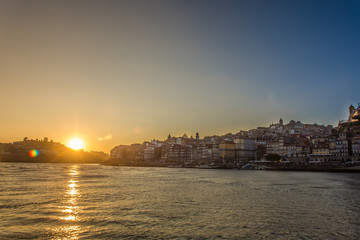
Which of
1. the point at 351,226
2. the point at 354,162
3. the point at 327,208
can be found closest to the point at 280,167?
the point at 354,162

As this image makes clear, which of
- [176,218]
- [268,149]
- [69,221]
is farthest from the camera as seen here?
[268,149]

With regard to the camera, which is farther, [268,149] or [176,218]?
[268,149]

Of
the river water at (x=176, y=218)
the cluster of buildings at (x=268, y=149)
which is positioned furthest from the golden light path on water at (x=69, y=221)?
the cluster of buildings at (x=268, y=149)

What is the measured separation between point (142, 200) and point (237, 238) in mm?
12732

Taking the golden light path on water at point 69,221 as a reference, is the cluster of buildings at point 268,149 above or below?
above

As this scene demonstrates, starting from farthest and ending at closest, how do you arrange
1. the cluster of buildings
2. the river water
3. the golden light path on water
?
the cluster of buildings
the river water
the golden light path on water

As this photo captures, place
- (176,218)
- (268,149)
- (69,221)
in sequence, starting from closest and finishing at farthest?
(69,221) → (176,218) → (268,149)

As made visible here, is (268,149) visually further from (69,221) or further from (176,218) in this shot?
(69,221)

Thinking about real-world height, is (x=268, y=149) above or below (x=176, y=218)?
above

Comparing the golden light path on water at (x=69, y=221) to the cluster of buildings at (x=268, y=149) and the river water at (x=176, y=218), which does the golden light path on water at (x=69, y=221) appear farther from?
the cluster of buildings at (x=268, y=149)

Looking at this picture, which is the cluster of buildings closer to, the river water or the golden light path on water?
the river water

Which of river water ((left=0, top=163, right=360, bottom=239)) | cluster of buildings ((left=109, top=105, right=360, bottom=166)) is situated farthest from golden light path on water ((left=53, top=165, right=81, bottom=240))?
cluster of buildings ((left=109, top=105, right=360, bottom=166))

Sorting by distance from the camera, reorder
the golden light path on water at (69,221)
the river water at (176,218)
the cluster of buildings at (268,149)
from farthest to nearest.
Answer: the cluster of buildings at (268,149)
the river water at (176,218)
the golden light path on water at (69,221)

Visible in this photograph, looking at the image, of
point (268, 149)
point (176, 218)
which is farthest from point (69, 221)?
point (268, 149)
